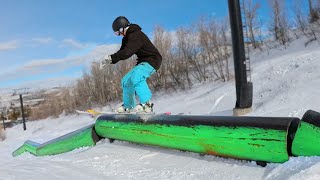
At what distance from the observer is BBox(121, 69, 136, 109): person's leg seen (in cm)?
496

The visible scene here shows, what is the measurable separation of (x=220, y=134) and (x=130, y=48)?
224 cm

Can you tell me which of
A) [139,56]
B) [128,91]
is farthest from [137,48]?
[128,91]

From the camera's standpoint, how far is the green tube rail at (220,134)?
8.31 ft

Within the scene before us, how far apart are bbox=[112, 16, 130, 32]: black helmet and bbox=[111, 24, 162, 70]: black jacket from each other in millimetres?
83

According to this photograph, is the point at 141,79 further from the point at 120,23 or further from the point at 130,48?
the point at 120,23

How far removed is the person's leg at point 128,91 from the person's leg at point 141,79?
14 centimetres

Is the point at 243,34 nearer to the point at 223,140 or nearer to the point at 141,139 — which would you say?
the point at 141,139

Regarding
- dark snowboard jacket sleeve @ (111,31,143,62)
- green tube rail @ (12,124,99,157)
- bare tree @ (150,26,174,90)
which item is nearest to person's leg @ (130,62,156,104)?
dark snowboard jacket sleeve @ (111,31,143,62)

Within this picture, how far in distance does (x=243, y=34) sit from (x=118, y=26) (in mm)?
3951

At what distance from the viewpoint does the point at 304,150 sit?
7.76 ft

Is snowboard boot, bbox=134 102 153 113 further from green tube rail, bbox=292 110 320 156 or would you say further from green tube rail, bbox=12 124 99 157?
green tube rail, bbox=292 110 320 156

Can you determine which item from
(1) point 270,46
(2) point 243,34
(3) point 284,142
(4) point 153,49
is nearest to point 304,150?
(3) point 284,142

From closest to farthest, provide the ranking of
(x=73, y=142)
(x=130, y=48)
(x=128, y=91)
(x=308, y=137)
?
(x=308, y=137), (x=130, y=48), (x=73, y=142), (x=128, y=91)

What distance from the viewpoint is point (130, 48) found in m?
4.73
